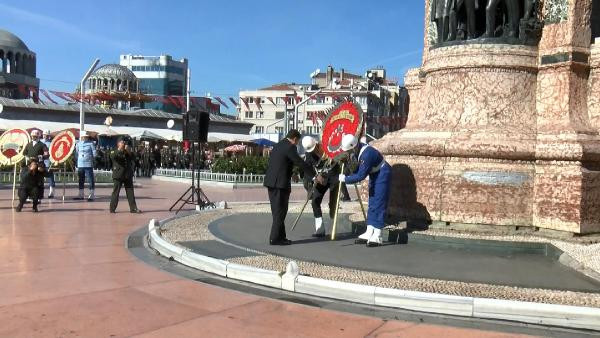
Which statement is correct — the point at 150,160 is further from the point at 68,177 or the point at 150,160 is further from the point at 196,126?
the point at 196,126

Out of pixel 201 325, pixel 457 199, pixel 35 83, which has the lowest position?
pixel 201 325

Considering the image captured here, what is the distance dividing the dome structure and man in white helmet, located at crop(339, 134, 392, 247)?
75541mm

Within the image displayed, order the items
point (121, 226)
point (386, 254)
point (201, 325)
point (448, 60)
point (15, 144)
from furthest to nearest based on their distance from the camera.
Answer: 1. point (15, 144)
2. point (121, 226)
3. point (448, 60)
4. point (386, 254)
5. point (201, 325)

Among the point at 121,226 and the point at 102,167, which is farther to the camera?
the point at 102,167

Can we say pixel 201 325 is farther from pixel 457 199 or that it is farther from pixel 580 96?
pixel 580 96

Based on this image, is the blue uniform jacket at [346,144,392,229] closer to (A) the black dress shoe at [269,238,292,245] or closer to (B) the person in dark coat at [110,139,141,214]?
(A) the black dress shoe at [269,238,292,245]

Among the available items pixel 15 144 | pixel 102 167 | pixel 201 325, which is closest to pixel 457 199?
pixel 201 325

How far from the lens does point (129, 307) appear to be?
17.2 ft

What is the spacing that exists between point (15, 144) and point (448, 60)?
1006cm

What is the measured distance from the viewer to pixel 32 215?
12.3 meters

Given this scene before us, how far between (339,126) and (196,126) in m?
4.44

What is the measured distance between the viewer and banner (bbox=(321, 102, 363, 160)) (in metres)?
9.68

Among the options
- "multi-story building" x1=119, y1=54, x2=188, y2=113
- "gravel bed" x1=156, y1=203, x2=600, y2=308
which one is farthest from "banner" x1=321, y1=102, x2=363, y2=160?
"multi-story building" x1=119, y1=54, x2=188, y2=113

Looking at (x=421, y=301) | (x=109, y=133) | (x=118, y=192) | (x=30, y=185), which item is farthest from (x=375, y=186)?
(x=109, y=133)
